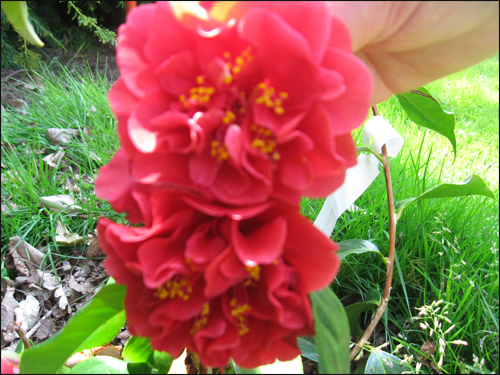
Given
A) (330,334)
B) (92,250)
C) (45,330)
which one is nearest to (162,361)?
Answer: (330,334)

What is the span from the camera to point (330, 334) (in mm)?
438

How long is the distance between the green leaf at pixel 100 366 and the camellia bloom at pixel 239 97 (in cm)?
32

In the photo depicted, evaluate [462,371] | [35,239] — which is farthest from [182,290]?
[35,239]

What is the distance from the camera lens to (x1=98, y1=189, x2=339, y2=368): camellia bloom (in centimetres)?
33

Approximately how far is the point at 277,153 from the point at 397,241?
2.22ft

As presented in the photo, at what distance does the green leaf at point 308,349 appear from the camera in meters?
0.62

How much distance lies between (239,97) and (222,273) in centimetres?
15

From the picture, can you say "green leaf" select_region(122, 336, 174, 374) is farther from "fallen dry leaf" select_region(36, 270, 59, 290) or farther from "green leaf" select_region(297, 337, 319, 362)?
"fallen dry leaf" select_region(36, 270, 59, 290)

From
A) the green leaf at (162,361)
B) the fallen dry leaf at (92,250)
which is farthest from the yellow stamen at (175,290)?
the fallen dry leaf at (92,250)

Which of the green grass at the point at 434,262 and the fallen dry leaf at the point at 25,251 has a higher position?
the green grass at the point at 434,262

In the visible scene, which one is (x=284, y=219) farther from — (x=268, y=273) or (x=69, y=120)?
(x=69, y=120)

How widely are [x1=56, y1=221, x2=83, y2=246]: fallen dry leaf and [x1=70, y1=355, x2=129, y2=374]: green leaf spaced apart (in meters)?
0.51

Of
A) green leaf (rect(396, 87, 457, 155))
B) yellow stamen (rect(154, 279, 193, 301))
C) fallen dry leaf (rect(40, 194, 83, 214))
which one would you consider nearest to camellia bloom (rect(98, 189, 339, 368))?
yellow stamen (rect(154, 279, 193, 301))

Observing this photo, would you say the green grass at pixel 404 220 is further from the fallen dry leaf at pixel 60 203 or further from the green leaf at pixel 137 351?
the green leaf at pixel 137 351
